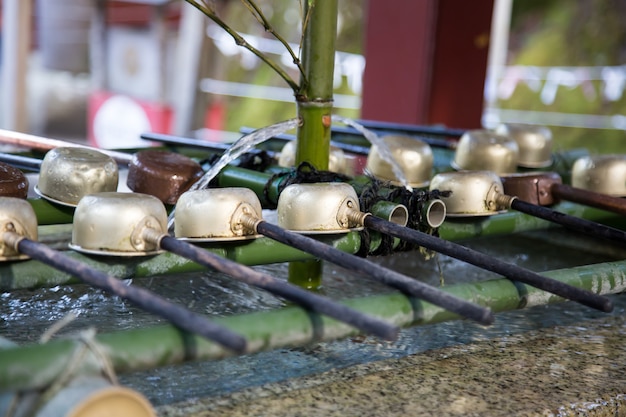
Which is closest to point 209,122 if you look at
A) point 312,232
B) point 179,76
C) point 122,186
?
point 179,76

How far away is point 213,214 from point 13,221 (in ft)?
1.08

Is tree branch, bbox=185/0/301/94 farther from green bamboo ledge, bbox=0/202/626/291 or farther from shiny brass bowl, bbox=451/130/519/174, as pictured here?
shiny brass bowl, bbox=451/130/519/174

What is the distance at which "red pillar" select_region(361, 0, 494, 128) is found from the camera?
383 centimetres

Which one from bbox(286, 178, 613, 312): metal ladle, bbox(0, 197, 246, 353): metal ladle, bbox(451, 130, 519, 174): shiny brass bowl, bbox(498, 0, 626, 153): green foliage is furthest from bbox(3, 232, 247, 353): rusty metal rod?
bbox(498, 0, 626, 153): green foliage

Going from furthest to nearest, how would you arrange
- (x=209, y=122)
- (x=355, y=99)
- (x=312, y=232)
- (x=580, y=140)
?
(x=580, y=140) → (x=355, y=99) → (x=209, y=122) → (x=312, y=232)

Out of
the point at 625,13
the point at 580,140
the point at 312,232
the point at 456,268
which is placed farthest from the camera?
the point at 625,13

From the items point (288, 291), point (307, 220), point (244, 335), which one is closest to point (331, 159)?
point (307, 220)

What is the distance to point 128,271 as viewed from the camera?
1.45 meters

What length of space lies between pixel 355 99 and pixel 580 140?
3.25 meters

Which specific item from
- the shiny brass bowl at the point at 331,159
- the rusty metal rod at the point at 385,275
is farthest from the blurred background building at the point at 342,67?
the rusty metal rod at the point at 385,275

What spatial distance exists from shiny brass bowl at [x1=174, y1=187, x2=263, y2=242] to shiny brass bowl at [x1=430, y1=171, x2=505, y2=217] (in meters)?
0.50

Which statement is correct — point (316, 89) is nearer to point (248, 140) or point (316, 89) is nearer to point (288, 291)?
point (248, 140)

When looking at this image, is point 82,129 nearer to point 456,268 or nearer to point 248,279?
point 456,268

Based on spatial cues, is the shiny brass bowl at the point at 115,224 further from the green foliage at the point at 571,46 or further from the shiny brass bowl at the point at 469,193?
the green foliage at the point at 571,46
